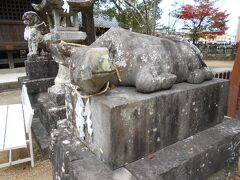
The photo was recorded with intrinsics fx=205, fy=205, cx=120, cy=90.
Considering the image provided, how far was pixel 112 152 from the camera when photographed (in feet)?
4.18

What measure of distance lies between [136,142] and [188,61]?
864mm

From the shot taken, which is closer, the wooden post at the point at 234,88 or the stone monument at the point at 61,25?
the wooden post at the point at 234,88

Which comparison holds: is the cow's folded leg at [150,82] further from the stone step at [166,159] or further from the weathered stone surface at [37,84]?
the weathered stone surface at [37,84]

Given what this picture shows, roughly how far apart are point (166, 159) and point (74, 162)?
0.65 meters

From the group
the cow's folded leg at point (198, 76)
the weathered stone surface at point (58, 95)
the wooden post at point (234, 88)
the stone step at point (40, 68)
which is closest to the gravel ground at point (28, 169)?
the weathered stone surface at point (58, 95)

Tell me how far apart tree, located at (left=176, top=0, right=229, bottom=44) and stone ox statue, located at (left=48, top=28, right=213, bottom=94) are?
52.9 ft

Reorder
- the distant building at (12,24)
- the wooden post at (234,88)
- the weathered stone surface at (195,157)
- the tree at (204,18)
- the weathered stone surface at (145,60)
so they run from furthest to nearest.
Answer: the tree at (204,18), the distant building at (12,24), the wooden post at (234,88), the weathered stone surface at (145,60), the weathered stone surface at (195,157)

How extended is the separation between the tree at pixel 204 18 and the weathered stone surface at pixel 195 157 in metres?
16.2

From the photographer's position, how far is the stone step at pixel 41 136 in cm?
335

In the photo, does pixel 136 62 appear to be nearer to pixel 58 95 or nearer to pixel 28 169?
pixel 58 95

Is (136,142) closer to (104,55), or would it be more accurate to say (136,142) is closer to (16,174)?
(104,55)

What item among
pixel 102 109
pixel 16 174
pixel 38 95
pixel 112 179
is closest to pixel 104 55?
pixel 102 109

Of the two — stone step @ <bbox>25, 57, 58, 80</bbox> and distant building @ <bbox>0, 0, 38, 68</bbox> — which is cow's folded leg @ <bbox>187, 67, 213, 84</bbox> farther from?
distant building @ <bbox>0, 0, 38, 68</bbox>

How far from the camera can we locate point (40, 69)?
16.7ft
